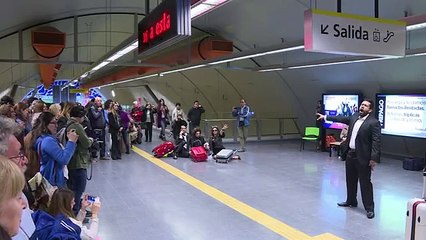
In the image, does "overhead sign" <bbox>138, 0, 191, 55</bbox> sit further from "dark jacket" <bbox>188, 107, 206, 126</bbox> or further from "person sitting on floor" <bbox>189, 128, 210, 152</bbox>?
"dark jacket" <bbox>188, 107, 206, 126</bbox>

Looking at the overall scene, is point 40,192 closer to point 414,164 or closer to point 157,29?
point 157,29

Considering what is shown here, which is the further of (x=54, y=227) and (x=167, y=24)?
(x=167, y=24)

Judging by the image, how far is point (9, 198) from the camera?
4.12 ft

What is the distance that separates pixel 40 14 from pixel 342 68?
879cm

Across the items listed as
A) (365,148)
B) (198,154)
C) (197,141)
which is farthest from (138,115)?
(365,148)

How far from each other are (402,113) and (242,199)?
6531mm

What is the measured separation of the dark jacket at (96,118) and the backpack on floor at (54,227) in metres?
6.93

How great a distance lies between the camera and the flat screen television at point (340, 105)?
1209cm

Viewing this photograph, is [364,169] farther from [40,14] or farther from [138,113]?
[138,113]

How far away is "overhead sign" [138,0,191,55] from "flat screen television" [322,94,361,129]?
8.74m

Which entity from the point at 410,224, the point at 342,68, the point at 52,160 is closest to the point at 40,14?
the point at 52,160

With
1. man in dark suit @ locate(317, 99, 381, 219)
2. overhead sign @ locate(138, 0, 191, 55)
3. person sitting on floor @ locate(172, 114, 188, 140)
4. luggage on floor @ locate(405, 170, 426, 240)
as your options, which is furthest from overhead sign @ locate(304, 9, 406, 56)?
person sitting on floor @ locate(172, 114, 188, 140)

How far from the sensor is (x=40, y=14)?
10531 millimetres

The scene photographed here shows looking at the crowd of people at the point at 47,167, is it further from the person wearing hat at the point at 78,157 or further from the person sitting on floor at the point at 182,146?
the person sitting on floor at the point at 182,146
